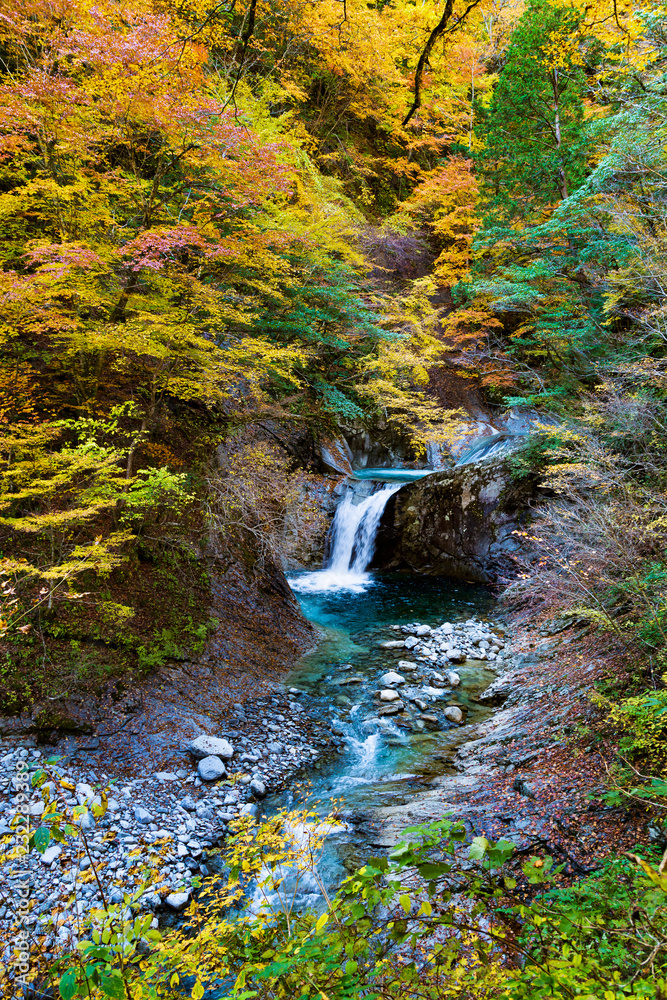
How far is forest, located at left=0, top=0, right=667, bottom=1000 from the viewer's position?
1.80 m

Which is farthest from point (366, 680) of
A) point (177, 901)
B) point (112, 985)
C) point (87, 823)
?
point (112, 985)

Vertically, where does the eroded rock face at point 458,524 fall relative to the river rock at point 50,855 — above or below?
above

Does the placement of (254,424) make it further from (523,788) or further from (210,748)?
(523,788)

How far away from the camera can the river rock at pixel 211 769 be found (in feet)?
16.6

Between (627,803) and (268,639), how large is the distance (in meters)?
5.62

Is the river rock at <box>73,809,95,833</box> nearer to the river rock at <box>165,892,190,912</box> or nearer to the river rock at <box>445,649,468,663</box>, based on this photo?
the river rock at <box>165,892,190,912</box>

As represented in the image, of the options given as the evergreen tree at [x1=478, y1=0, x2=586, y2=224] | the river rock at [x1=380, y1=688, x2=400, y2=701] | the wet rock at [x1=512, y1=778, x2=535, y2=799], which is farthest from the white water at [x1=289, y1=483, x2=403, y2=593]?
the wet rock at [x1=512, y1=778, x2=535, y2=799]

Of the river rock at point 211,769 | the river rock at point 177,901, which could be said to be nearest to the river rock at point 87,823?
the river rock at point 177,901

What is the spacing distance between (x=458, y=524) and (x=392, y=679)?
6620mm

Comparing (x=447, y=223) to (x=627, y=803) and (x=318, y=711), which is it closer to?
(x=318, y=711)

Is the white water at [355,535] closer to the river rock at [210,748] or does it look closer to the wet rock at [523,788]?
the river rock at [210,748]

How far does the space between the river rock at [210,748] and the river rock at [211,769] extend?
12 centimetres

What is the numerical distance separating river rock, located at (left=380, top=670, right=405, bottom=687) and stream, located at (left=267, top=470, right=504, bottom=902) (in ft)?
Answer: 0.43

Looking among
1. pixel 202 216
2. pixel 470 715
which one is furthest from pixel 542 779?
pixel 202 216
